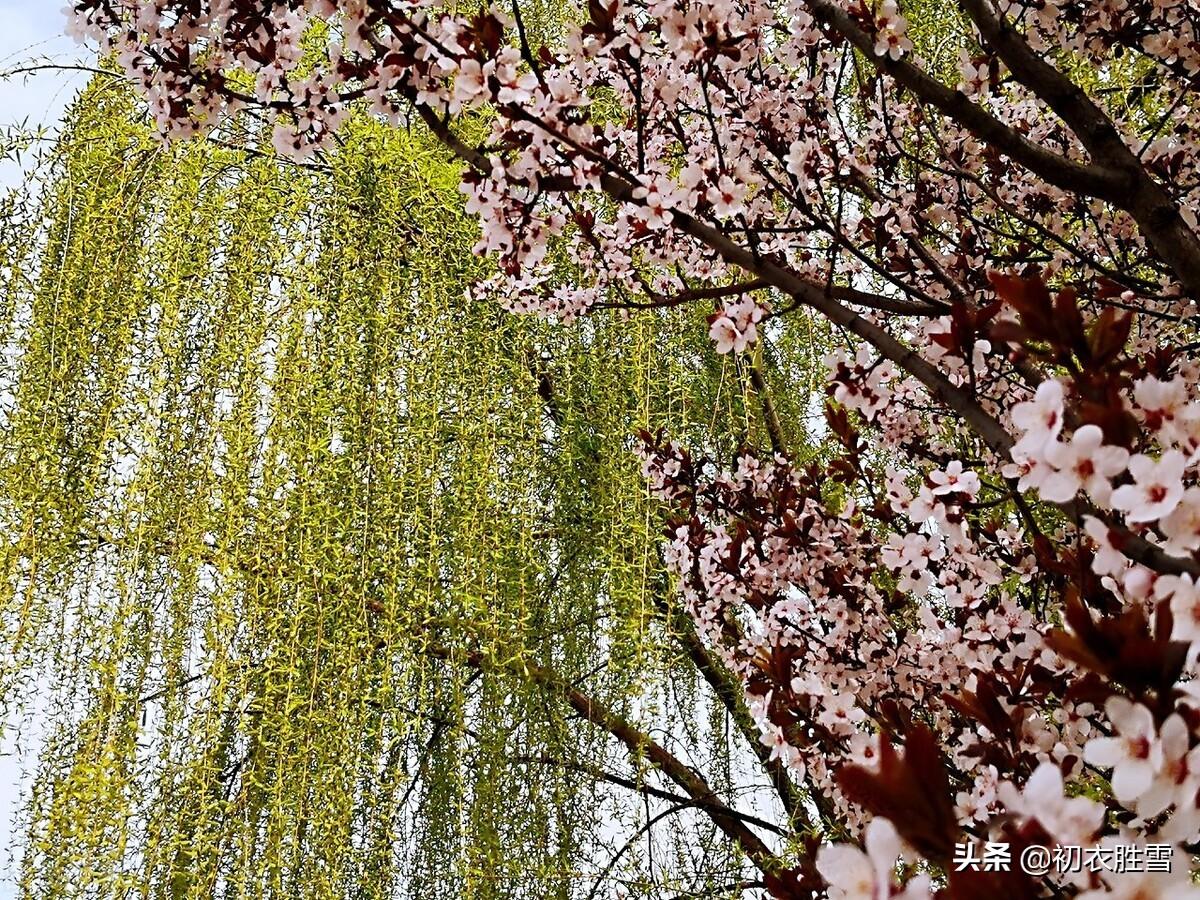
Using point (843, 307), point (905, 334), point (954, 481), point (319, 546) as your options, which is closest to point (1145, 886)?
point (843, 307)

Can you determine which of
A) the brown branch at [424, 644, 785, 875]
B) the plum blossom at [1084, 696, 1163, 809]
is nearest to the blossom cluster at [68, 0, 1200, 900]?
the plum blossom at [1084, 696, 1163, 809]

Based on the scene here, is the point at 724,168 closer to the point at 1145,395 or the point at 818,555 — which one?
the point at 1145,395

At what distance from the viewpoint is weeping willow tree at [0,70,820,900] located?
1.67 meters

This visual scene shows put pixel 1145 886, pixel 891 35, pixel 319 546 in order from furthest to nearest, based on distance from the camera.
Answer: pixel 319 546, pixel 891 35, pixel 1145 886

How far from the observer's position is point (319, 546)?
1823mm

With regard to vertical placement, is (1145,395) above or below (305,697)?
below

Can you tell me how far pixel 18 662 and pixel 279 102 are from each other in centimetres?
119

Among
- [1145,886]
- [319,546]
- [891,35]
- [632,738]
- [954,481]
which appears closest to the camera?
[1145,886]

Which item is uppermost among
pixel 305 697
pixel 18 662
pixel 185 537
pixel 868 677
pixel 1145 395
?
pixel 185 537

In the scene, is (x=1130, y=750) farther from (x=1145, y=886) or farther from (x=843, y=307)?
(x=843, y=307)

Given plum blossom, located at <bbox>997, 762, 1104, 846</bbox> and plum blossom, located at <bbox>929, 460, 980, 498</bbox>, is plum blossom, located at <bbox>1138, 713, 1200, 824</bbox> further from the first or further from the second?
plum blossom, located at <bbox>929, 460, 980, 498</bbox>

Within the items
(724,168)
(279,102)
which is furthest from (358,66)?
(724,168)

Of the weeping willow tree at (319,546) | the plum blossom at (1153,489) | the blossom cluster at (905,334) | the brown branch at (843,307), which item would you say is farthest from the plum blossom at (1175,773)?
the weeping willow tree at (319,546)

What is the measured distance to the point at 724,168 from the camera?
3.49 ft
